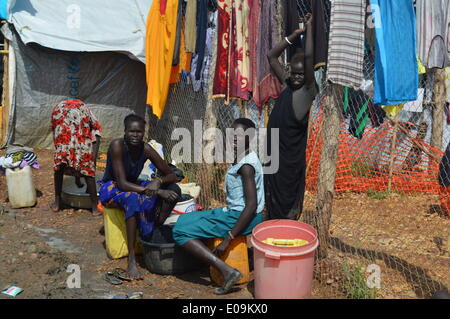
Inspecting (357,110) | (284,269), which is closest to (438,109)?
(357,110)

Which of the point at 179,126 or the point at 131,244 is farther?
the point at 179,126

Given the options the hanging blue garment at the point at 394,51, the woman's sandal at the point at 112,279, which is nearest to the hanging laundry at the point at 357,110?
the hanging blue garment at the point at 394,51

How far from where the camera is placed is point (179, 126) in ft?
28.3

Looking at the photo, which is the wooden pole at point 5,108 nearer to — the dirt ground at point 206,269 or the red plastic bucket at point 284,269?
the dirt ground at point 206,269

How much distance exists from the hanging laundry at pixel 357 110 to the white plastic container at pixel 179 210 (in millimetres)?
2167

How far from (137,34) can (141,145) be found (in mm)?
5245

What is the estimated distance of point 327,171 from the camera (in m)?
4.08

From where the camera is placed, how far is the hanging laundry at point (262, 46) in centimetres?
473

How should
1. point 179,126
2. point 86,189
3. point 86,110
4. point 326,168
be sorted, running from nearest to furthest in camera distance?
point 326,168
point 86,110
point 86,189
point 179,126

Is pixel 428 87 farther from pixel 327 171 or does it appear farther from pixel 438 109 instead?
pixel 327 171

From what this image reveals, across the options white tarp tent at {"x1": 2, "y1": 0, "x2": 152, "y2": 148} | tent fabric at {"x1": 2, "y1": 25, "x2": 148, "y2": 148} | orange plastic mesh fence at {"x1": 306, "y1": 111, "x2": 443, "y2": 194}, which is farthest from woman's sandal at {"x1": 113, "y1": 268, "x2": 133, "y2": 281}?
tent fabric at {"x1": 2, "y1": 25, "x2": 148, "y2": 148}

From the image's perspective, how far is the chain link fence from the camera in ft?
13.1

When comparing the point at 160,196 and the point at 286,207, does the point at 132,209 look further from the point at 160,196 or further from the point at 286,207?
the point at 286,207

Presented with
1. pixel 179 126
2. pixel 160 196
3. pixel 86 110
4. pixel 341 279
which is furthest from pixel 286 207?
pixel 179 126
